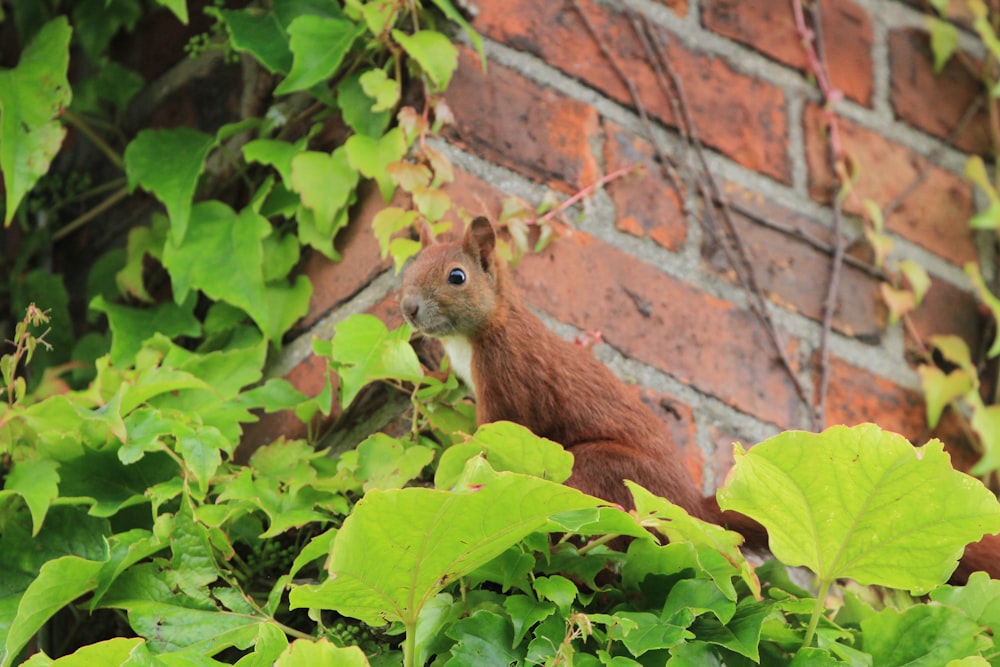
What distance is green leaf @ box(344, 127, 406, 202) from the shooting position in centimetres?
144

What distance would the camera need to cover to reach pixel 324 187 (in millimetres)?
1486

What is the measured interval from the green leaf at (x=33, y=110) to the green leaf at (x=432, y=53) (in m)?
0.42

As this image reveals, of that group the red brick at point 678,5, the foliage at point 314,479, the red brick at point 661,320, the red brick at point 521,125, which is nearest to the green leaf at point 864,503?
the foliage at point 314,479

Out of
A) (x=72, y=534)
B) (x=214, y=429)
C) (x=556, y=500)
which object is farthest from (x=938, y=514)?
(x=72, y=534)

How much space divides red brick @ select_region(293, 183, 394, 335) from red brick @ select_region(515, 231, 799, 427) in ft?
0.55

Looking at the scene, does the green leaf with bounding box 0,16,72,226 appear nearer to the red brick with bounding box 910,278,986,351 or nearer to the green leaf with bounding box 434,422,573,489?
the green leaf with bounding box 434,422,573,489

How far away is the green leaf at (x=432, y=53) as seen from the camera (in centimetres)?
146

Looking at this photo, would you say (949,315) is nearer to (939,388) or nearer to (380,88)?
(939,388)

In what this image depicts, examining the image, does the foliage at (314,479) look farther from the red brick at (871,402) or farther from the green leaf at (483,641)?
the red brick at (871,402)

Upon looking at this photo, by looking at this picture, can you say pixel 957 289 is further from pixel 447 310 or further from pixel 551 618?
pixel 551 618

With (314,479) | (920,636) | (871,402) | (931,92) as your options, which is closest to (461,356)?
(314,479)

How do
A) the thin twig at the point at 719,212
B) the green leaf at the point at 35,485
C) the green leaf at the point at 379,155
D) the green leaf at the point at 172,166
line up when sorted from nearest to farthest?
the green leaf at the point at 35,485 < the green leaf at the point at 379,155 < the green leaf at the point at 172,166 < the thin twig at the point at 719,212

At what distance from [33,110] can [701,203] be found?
0.82 m

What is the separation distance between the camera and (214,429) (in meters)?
1.25
